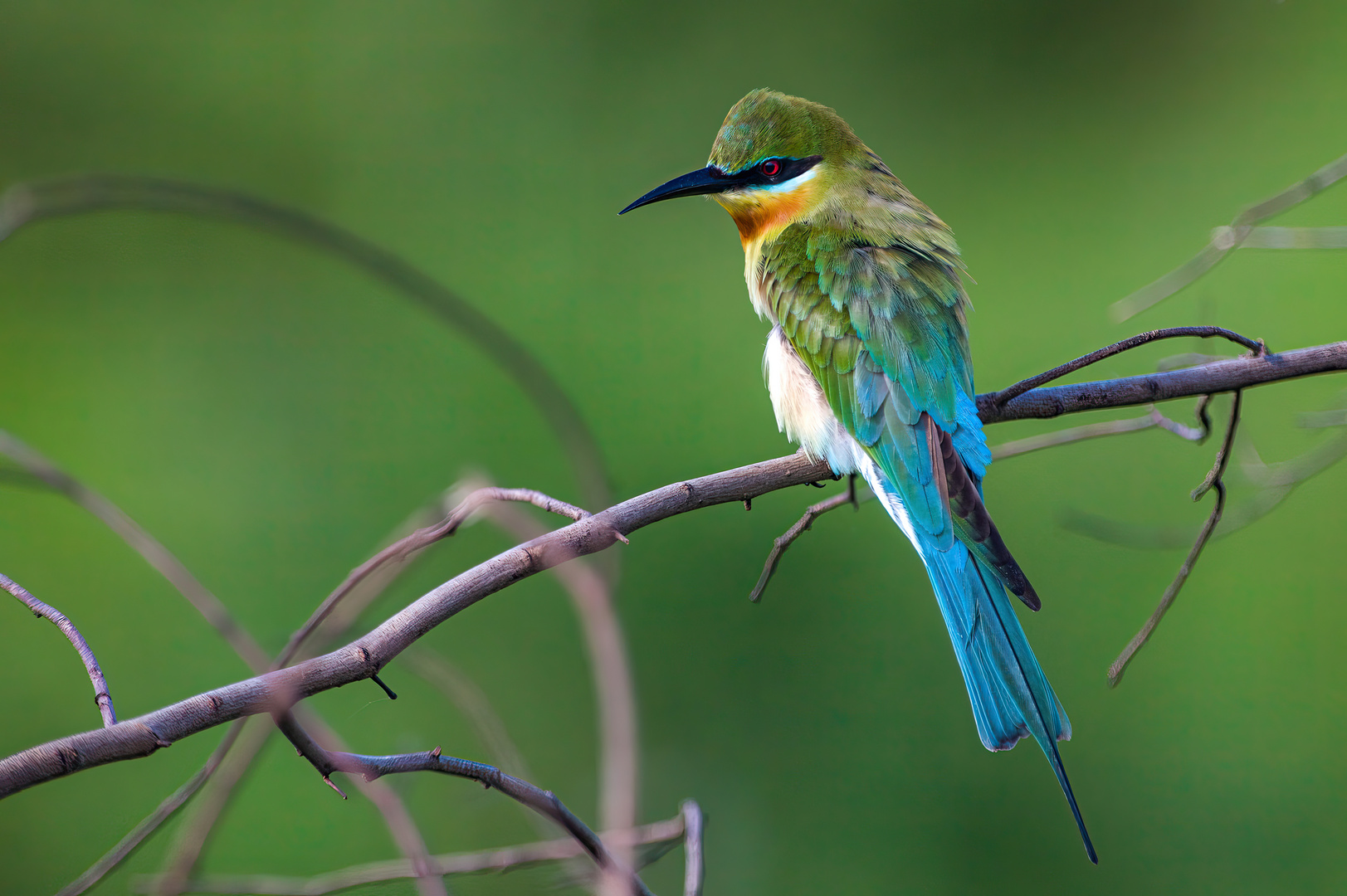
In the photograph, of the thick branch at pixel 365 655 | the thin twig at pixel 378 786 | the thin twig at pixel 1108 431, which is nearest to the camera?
the thick branch at pixel 365 655

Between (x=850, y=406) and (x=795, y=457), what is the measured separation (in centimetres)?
22

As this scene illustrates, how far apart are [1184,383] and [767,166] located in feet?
2.45

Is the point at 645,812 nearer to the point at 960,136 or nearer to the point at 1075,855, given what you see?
the point at 1075,855

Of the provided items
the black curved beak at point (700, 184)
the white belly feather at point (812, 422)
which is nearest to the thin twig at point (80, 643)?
the white belly feather at point (812, 422)

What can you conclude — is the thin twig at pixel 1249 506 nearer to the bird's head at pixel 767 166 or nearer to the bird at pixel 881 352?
the bird at pixel 881 352

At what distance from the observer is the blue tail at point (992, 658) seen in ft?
3.07

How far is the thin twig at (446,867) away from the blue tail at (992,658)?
35 cm

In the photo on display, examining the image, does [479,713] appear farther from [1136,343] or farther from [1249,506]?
[1249,506]

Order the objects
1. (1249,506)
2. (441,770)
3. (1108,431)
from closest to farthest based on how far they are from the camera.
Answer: (441,770)
(1108,431)
(1249,506)

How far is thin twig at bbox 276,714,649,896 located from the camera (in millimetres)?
516

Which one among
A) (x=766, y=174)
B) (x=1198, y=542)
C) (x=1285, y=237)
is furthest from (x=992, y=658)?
(x=1285, y=237)

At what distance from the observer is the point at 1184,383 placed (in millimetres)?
930

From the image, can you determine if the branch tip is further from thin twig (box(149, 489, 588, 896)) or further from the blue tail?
the blue tail

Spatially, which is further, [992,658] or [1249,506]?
[1249,506]
